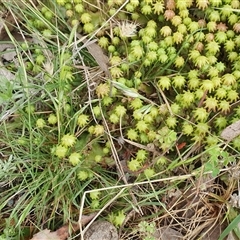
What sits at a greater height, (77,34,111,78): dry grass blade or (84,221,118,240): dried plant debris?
(77,34,111,78): dry grass blade

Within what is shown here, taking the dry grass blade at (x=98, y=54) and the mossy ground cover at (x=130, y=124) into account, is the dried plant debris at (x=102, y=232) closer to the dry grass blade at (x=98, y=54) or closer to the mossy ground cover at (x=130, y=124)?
the mossy ground cover at (x=130, y=124)

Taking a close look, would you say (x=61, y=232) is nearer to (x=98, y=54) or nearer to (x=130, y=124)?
(x=130, y=124)

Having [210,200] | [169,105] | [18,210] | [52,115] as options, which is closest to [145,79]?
[169,105]

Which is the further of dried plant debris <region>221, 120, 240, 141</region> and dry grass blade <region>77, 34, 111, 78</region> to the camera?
dry grass blade <region>77, 34, 111, 78</region>

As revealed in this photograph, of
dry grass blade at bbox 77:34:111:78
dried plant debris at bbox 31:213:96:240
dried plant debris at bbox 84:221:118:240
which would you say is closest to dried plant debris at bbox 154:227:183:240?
dried plant debris at bbox 84:221:118:240

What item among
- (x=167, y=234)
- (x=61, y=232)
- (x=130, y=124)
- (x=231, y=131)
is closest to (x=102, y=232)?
(x=61, y=232)

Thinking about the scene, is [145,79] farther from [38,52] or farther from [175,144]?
[38,52]

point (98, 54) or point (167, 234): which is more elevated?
point (98, 54)

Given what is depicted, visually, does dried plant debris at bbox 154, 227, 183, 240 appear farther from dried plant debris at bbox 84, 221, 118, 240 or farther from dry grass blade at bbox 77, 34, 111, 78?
dry grass blade at bbox 77, 34, 111, 78

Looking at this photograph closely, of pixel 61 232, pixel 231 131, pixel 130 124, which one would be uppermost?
pixel 231 131

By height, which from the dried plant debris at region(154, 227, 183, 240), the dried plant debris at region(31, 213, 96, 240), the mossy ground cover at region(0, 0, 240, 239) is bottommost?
the dried plant debris at region(31, 213, 96, 240)
